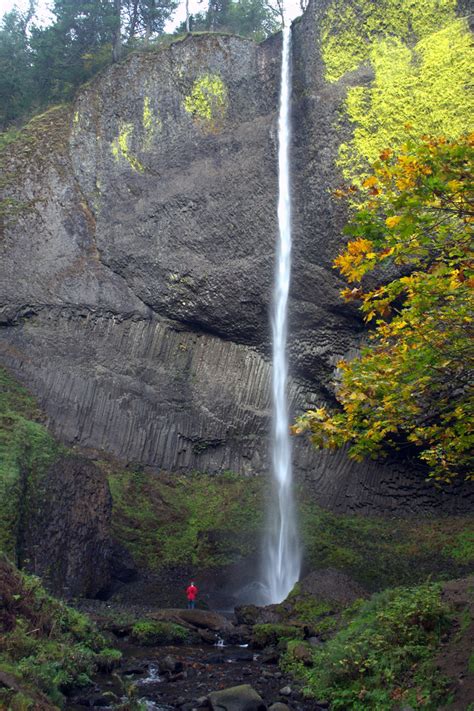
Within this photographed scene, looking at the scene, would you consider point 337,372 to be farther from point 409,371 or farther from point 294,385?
point 409,371

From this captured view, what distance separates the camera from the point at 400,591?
12.5 m

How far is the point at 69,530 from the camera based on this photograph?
A: 16.9m

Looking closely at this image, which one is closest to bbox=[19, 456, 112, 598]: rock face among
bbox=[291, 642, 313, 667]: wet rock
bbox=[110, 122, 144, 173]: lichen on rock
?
bbox=[291, 642, 313, 667]: wet rock

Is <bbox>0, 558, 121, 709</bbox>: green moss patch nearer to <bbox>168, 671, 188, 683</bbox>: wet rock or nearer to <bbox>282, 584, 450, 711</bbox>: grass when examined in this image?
<bbox>168, 671, 188, 683</bbox>: wet rock

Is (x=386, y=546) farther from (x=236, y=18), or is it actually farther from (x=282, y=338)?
(x=236, y=18)

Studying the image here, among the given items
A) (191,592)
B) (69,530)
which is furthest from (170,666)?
(69,530)

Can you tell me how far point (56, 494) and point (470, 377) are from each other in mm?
11765

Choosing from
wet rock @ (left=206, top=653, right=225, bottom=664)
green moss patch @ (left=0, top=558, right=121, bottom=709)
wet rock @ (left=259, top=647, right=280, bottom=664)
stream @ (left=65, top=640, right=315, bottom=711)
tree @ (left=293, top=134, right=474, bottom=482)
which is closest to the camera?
tree @ (left=293, top=134, right=474, bottom=482)

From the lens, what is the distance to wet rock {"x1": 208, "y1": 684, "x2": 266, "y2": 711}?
376 inches

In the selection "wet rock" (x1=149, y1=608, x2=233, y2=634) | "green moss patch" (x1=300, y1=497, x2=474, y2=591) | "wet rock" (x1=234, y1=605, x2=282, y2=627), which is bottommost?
"wet rock" (x1=149, y1=608, x2=233, y2=634)

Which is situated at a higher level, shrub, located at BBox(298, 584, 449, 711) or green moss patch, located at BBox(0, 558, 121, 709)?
shrub, located at BBox(298, 584, 449, 711)

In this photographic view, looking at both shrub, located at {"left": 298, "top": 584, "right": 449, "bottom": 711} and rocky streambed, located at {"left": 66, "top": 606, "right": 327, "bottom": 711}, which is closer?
shrub, located at {"left": 298, "top": 584, "right": 449, "bottom": 711}

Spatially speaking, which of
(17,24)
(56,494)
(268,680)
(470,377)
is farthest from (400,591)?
(17,24)

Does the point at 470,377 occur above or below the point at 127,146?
below
